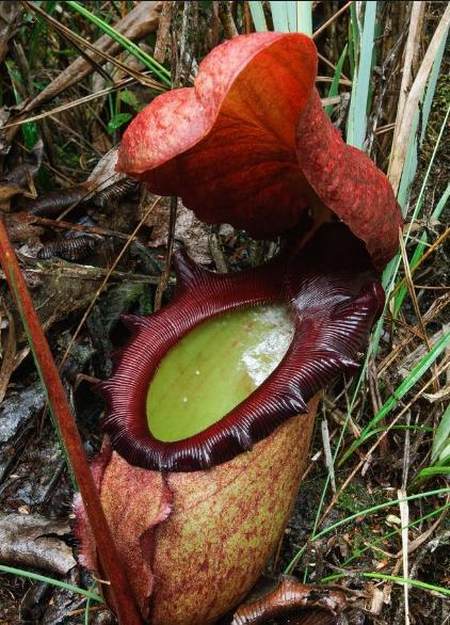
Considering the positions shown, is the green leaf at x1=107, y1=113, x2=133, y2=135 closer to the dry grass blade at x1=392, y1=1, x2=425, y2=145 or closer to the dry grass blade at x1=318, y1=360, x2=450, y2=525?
the dry grass blade at x1=392, y1=1, x2=425, y2=145

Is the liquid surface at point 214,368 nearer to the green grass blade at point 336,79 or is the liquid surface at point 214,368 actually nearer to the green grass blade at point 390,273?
the green grass blade at point 390,273

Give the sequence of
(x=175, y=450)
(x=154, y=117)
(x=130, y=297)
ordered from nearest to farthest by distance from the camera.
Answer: (x=154, y=117) < (x=175, y=450) < (x=130, y=297)

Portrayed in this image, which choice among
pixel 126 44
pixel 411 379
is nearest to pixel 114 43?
pixel 126 44

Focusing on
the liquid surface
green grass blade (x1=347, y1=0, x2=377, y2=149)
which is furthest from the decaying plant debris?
the liquid surface

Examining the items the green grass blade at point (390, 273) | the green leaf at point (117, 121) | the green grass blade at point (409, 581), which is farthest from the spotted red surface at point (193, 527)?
the green leaf at point (117, 121)

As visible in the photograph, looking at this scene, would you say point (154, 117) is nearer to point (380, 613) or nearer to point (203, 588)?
point (203, 588)

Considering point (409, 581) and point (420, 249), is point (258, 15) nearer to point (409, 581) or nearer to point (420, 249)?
point (420, 249)

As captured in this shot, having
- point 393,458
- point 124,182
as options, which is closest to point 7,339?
point 124,182
